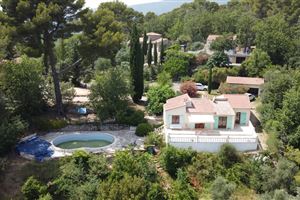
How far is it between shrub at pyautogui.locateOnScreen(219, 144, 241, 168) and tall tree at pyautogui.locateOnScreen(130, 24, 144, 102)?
611 inches

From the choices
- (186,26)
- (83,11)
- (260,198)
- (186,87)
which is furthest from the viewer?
(186,26)

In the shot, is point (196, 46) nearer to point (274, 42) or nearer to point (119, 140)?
point (274, 42)

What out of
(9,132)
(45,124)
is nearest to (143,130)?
(45,124)

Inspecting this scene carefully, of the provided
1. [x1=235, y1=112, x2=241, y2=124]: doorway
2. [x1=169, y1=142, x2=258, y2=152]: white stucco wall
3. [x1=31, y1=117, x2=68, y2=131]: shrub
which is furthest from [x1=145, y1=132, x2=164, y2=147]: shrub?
[x1=31, y1=117, x2=68, y2=131]: shrub

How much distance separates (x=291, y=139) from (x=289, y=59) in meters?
25.7

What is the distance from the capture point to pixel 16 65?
33875mm

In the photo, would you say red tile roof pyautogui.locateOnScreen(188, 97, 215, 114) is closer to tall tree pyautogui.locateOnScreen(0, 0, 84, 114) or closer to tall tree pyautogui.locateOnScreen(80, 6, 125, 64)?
tall tree pyautogui.locateOnScreen(80, 6, 125, 64)

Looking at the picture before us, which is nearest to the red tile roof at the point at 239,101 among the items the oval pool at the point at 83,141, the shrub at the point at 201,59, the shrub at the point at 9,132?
the oval pool at the point at 83,141

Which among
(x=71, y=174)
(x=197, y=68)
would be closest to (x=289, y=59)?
(x=197, y=68)

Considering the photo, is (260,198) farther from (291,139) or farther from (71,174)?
(71,174)

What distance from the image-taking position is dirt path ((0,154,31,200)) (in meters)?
25.9

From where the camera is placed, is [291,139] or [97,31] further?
[97,31]

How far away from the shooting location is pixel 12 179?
88.9 ft

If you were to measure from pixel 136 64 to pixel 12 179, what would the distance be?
2031cm
